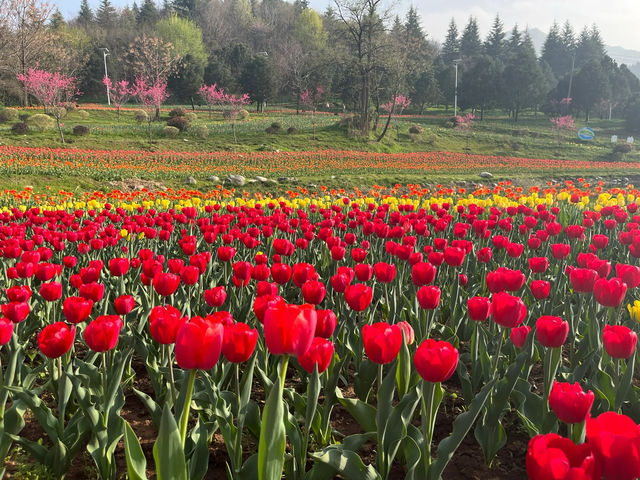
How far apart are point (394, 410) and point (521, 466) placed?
32.9 inches

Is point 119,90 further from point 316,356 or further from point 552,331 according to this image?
point 552,331

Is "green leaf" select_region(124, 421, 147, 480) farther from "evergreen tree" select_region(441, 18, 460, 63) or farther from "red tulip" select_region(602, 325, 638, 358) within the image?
"evergreen tree" select_region(441, 18, 460, 63)

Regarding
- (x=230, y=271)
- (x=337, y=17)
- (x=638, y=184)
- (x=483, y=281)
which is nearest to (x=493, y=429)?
(x=483, y=281)

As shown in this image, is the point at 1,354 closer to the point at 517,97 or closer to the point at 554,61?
the point at 517,97

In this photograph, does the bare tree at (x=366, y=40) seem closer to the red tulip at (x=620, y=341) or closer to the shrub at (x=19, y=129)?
the shrub at (x=19, y=129)

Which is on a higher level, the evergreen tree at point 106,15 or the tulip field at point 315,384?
the evergreen tree at point 106,15

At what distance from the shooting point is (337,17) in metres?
34.4

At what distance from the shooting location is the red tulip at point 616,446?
0.86m

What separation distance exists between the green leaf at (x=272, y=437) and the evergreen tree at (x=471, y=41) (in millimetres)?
91976

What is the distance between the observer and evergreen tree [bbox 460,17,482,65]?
277 ft

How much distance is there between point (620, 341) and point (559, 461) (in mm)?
1075

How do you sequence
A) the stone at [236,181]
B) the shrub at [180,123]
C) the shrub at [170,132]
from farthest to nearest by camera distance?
the shrub at [180,123] → the shrub at [170,132] → the stone at [236,181]

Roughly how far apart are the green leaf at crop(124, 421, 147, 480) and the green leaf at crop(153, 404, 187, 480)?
11cm

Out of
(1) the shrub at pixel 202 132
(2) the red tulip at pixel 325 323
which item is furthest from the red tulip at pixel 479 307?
(1) the shrub at pixel 202 132
